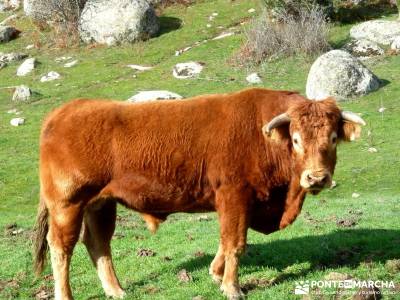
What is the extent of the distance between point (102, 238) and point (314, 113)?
3.67 m

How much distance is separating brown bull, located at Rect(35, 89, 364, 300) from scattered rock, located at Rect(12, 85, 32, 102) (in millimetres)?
24324

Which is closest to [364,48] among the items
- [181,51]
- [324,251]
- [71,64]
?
[181,51]

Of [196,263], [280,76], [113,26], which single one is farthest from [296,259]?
[113,26]

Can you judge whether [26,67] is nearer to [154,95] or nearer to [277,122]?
[154,95]

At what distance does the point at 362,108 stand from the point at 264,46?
336 inches

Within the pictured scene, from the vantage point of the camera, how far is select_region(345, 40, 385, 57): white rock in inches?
1302

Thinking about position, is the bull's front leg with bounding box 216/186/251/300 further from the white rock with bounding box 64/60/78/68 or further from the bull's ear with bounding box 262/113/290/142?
the white rock with bounding box 64/60/78/68

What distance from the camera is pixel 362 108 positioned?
88.0ft

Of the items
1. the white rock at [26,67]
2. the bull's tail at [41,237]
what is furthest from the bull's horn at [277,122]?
the white rock at [26,67]

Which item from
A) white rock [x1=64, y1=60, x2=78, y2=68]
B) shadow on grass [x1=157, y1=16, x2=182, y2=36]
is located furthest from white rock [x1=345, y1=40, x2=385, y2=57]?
white rock [x1=64, y1=60, x2=78, y2=68]

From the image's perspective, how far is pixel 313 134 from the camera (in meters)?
8.12

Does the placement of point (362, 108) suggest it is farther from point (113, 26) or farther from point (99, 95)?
point (113, 26)

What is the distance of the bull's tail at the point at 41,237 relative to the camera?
378 inches

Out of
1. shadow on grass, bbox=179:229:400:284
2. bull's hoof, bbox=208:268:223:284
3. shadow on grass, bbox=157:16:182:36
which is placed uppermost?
bull's hoof, bbox=208:268:223:284
